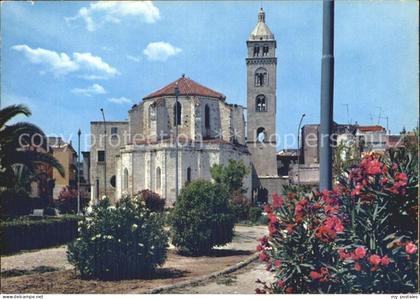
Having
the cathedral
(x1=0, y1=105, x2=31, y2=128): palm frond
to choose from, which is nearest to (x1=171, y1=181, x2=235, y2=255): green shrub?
the cathedral

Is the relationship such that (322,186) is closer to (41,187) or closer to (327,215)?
(327,215)

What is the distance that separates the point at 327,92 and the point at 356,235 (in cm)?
212

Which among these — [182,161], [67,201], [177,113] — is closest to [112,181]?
[67,201]

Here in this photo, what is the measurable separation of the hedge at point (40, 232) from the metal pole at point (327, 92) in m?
7.70

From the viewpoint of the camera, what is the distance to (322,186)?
6.94 m

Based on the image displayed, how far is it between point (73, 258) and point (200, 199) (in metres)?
4.18

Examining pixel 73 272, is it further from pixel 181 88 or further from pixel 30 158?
pixel 181 88

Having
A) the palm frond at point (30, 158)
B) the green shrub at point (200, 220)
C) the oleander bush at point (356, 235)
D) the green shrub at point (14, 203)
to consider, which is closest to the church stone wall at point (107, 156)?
the green shrub at point (14, 203)

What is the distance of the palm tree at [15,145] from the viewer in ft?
29.2

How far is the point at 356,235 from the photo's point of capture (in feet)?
18.6

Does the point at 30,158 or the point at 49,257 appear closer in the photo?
the point at 30,158

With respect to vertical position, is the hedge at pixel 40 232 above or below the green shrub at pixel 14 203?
below

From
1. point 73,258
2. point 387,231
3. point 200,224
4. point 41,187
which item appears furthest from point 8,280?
point 41,187

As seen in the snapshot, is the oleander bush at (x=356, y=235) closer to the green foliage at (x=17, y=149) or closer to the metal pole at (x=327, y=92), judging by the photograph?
the metal pole at (x=327, y=92)
